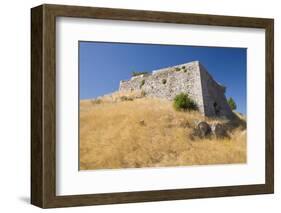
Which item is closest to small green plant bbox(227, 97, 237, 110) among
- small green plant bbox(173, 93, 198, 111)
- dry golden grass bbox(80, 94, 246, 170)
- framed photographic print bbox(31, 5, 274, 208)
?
framed photographic print bbox(31, 5, 274, 208)

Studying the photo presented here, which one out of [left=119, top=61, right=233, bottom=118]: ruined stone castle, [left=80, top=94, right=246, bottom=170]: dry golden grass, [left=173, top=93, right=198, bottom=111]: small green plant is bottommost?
[left=80, top=94, right=246, bottom=170]: dry golden grass

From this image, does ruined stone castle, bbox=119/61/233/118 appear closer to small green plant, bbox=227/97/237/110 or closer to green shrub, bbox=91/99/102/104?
small green plant, bbox=227/97/237/110

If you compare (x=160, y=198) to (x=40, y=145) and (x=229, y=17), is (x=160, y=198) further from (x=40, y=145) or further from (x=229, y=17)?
(x=229, y=17)

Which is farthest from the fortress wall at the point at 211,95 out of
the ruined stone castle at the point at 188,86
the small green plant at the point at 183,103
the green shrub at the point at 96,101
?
the green shrub at the point at 96,101

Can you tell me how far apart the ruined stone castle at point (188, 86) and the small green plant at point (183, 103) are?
0.03 m

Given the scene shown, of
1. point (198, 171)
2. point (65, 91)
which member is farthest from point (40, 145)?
point (198, 171)

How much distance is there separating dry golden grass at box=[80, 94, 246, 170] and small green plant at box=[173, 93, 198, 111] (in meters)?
0.04

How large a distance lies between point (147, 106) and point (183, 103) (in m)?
0.33

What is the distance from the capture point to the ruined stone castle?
6.29 m

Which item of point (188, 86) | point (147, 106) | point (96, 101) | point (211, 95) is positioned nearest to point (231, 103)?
point (211, 95)

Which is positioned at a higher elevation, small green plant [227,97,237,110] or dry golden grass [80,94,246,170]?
small green plant [227,97,237,110]

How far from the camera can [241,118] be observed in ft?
22.1

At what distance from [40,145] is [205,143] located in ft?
4.82

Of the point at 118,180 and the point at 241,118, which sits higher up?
the point at 241,118
